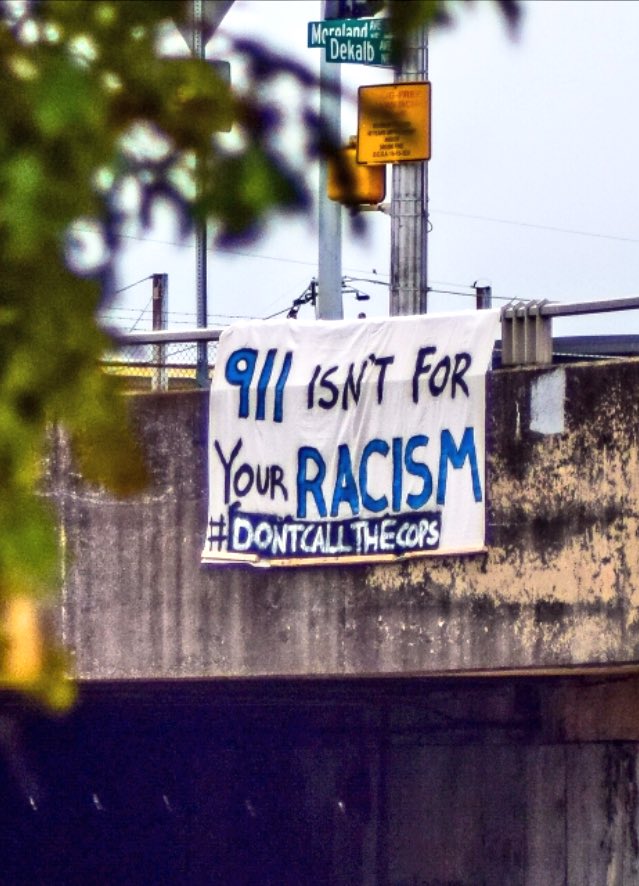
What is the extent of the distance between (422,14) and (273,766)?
1241 cm

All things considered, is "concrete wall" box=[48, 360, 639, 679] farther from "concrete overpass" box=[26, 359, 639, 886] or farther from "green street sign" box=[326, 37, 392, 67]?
"green street sign" box=[326, 37, 392, 67]

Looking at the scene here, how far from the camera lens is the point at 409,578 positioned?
1108 centimetres

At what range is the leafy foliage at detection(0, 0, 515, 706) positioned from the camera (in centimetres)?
325

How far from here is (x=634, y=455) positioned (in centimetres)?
1051

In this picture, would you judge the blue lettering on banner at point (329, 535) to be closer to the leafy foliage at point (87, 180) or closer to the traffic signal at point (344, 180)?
the traffic signal at point (344, 180)

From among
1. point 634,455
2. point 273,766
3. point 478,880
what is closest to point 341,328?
point 634,455

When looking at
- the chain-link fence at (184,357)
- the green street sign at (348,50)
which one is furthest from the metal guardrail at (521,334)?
the green street sign at (348,50)

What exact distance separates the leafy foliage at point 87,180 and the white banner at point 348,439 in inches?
293

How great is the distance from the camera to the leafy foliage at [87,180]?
10.6 ft

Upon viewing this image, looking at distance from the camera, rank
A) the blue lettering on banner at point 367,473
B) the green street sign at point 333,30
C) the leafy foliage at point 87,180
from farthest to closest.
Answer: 1. the green street sign at point 333,30
2. the blue lettering on banner at point 367,473
3. the leafy foliage at point 87,180

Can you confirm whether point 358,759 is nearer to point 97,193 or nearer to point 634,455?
point 634,455

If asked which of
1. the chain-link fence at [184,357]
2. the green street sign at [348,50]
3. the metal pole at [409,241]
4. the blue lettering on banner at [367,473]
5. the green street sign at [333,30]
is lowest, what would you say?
the blue lettering on banner at [367,473]

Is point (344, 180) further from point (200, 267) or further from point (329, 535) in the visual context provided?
point (200, 267)

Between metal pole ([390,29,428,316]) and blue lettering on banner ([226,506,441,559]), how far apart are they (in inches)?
109
